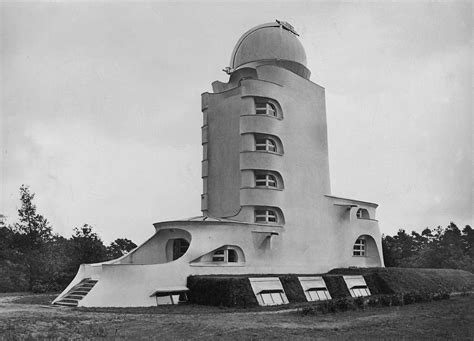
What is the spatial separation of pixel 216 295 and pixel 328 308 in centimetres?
552

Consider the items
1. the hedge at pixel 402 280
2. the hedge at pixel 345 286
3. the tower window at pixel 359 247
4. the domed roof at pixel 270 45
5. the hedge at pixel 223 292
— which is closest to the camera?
the hedge at pixel 223 292

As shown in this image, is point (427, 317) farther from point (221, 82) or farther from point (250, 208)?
point (221, 82)

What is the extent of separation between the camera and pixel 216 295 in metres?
23.3

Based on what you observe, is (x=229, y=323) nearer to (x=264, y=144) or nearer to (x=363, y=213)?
(x=264, y=144)

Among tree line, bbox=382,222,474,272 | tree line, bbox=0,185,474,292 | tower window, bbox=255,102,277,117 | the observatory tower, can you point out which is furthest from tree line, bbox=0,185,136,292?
tree line, bbox=382,222,474,272

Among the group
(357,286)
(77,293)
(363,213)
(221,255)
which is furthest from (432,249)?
(77,293)

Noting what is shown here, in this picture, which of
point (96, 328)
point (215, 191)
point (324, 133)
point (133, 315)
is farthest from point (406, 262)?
point (96, 328)

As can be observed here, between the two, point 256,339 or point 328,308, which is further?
point 328,308

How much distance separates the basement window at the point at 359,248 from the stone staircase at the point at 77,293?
19654 millimetres

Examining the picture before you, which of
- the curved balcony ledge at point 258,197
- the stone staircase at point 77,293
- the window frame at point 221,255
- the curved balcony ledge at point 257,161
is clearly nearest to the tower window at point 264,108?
the curved balcony ledge at point 257,161

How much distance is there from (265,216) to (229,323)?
13.7 meters

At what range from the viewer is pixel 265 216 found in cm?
3070

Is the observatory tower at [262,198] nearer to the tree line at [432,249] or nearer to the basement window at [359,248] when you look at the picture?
the basement window at [359,248]

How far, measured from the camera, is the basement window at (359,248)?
122 ft
